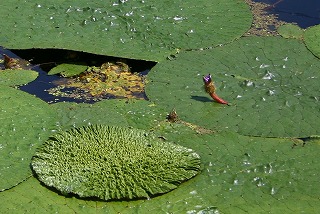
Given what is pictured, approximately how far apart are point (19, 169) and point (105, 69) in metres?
1.45

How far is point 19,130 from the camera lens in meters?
4.12

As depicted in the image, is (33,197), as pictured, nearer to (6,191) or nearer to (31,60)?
(6,191)

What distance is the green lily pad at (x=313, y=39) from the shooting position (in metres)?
5.11

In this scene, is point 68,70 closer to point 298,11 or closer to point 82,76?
point 82,76

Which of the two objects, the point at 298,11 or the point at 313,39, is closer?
the point at 313,39

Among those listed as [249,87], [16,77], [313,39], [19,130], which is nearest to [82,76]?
[16,77]

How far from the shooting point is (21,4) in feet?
18.5

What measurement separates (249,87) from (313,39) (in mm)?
1011

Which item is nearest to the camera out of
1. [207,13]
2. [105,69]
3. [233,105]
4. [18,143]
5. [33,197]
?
[33,197]

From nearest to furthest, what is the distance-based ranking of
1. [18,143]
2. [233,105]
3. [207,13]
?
[18,143]
[233,105]
[207,13]

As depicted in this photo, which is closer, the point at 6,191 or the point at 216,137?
the point at 6,191

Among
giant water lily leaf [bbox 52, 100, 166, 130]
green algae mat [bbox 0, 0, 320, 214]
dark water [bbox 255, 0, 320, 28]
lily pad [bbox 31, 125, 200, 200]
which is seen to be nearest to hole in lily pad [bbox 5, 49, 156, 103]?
green algae mat [bbox 0, 0, 320, 214]

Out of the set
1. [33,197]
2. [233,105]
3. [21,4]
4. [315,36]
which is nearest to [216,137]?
[233,105]

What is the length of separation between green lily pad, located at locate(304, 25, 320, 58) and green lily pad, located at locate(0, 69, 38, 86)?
2.27 meters
